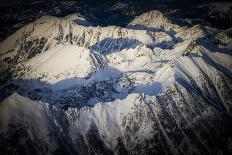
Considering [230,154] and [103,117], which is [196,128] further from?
[103,117]

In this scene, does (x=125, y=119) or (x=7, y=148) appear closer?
(x=7, y=148)

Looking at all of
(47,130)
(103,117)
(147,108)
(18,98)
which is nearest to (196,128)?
(147,108)

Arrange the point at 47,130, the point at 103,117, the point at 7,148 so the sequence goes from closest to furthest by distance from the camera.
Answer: the point at 7,148
the point at 47,130
the point at 103,117

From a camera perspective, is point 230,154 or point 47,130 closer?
point 47,130

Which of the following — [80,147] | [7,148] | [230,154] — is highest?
[7,148]

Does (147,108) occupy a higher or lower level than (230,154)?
higher

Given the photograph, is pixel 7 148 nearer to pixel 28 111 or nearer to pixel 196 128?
pixel 28 111

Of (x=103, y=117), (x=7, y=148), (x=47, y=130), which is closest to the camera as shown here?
(x=7, y=148)

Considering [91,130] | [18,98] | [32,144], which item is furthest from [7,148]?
[91,130]

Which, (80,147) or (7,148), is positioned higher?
(7,148)
